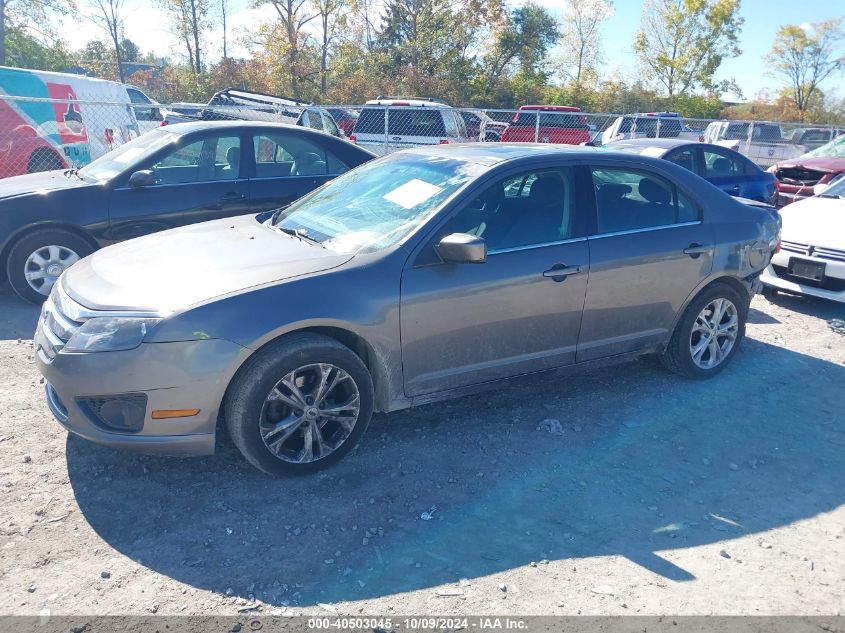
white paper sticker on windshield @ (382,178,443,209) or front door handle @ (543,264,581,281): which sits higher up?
white paper sticker on windshield @ (382,178,443,209)

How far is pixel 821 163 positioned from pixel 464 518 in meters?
13.1

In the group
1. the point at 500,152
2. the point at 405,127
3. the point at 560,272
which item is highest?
the point at 500,152

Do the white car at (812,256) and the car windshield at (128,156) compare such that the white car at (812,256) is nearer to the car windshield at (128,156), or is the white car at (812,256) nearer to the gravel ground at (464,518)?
the gravel ground at (464,518)

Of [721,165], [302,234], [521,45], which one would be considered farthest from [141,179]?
[521,45]

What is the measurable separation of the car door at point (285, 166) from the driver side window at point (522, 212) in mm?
3412

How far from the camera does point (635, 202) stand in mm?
4566

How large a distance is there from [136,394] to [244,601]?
3.59 ft

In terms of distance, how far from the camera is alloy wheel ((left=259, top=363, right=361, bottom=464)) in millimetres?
3393

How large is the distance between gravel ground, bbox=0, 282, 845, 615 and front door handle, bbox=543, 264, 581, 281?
2.21ft

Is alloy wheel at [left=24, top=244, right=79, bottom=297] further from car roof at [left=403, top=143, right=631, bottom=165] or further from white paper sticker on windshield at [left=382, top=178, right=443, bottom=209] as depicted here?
white paper sticker on windshield at [left=382, top=178, right=443, bottom=209]

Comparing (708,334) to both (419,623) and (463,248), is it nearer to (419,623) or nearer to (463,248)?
(463,248)

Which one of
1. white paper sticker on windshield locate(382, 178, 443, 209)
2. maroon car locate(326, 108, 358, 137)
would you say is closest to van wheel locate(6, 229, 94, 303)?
white paper sticker on windshield locate(382, 178, 443, 209)

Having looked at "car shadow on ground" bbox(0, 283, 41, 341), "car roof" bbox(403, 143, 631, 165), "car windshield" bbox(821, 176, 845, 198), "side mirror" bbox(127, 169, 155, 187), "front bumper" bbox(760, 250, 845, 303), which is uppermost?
"car roof" bbox(403, 143, 631, 165)

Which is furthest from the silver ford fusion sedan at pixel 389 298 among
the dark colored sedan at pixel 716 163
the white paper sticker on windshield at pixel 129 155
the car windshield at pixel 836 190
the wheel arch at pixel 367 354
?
the dark colored sedan at pixel 716 163
